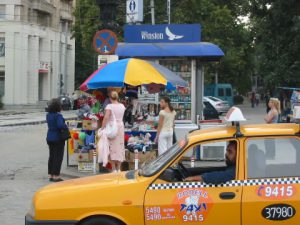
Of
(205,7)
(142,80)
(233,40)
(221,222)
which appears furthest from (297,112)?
(233,40)

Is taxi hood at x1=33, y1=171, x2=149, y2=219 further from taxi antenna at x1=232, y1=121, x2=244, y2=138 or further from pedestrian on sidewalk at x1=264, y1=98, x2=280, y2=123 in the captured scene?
pedestrian on sidewalk at x1=264, y1=98, x2=280, y2=123

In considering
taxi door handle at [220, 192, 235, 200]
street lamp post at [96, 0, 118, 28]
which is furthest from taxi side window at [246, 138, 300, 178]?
street lamp post at [96, 0, 118, 28]

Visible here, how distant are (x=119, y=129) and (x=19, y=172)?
3.67 m

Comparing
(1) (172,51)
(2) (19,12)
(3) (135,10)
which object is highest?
(2) (19,12)

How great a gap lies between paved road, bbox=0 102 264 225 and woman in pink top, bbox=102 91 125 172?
5.45ft

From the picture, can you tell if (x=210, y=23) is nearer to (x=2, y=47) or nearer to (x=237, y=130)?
(x=2, y=47)

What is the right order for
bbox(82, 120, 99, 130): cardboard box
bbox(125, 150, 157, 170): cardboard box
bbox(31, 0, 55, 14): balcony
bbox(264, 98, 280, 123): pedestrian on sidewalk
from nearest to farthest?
bbox(125, 150, 157, 170): cardboard box, bbox(82, 120, 99, 130): cardboard box, bbox(264, 98, 280, 123): pedestrian on sidewalk, bbox(31, 0, 55, 14): balcony

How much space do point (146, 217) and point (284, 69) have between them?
810 inches

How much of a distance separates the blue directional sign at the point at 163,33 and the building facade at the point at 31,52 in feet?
123

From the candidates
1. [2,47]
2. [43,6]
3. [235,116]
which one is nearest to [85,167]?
[235,116]

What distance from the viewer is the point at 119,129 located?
39.0 ft

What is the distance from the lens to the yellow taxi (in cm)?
600

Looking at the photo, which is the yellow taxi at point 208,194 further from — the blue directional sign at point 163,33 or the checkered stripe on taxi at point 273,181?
the blue directional sign at point 163,33

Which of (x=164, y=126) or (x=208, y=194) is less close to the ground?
(x=164, y=126)
